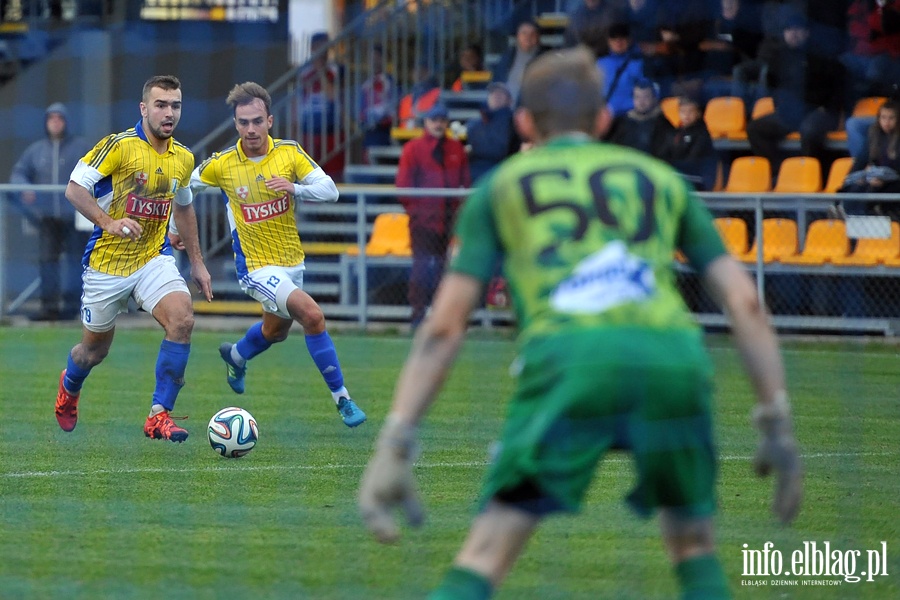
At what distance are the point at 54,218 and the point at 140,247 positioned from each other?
23.9 ft

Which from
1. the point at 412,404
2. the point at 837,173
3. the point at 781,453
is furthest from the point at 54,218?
the point at 781,453

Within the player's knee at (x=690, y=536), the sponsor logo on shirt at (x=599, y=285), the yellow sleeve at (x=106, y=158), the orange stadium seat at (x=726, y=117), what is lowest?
the orange stadium seat at (x=726, y=117)

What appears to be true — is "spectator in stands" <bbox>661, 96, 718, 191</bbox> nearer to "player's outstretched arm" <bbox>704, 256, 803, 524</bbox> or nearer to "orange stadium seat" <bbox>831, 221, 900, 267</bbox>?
"orange stadium seat" <bbox>831, 221, 900, 267</bbox>

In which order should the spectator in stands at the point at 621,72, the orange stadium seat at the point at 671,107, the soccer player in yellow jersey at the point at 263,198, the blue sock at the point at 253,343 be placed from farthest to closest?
the orange stadium seat at the point at 671,107, the spectator in stands at the point at 621,72, the blue sock at the point at 253,343, the soccer player in yellow jersey at the point at 263,198

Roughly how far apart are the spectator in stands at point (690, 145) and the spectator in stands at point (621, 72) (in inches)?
19.1

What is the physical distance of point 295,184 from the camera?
8.67 meters

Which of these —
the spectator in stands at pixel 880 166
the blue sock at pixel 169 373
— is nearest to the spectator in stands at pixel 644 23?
the spectator in stands at pixel 880 166

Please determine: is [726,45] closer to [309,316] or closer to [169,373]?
[309,316]

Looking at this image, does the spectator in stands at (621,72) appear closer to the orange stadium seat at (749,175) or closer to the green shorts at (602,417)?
the orange stadium seat at (749,175)

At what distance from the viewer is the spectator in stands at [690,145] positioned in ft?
42.6

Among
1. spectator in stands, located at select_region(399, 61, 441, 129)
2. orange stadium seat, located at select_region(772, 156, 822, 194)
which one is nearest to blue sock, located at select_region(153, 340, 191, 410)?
orange stadium seat, located at select_region(772, 156, 822, 194)

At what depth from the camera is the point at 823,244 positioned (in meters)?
12.7

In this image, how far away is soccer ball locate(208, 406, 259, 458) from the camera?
7207 millimetres

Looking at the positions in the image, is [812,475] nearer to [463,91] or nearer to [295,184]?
[295,184]
